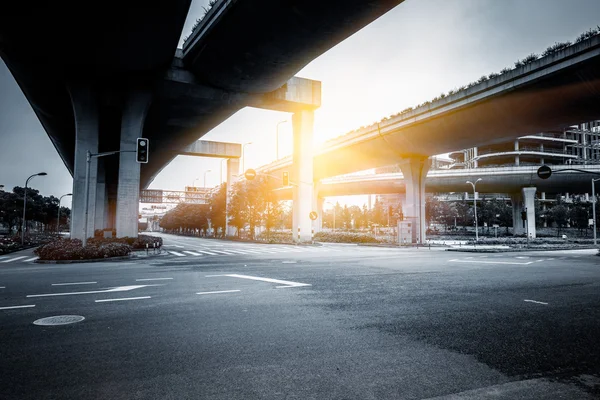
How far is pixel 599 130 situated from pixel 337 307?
12846cm

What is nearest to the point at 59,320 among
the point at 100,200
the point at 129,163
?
the point at 129,163

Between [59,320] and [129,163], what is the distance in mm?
25526

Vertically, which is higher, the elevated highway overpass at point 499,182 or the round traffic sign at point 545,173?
the elevated highway overpass at point 499,182

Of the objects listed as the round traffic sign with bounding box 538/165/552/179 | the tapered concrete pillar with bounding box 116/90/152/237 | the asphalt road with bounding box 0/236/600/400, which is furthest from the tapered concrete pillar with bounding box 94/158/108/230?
the round traffic sign with bounding box 538/165/552/179

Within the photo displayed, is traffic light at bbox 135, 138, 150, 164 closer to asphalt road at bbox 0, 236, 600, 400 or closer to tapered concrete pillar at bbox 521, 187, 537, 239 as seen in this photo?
asphalt road at bbox 0, 236, 600, 400

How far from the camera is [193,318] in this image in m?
6.50

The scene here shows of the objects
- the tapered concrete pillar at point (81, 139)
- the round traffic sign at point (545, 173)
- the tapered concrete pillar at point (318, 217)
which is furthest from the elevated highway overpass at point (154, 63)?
the tapered concrete pillar at point (318, 217)

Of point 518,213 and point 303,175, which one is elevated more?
point 303,175

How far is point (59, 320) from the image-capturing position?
645 centimetres

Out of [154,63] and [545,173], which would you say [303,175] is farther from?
[545,173]

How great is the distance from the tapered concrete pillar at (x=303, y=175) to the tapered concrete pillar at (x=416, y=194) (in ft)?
34.7

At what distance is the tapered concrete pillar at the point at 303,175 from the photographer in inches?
1513

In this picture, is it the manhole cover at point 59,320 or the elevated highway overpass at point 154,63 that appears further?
the elevated highway overpass at point 154,63

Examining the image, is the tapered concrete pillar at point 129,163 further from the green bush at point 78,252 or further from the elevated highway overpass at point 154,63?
the green bush at point 78,252
